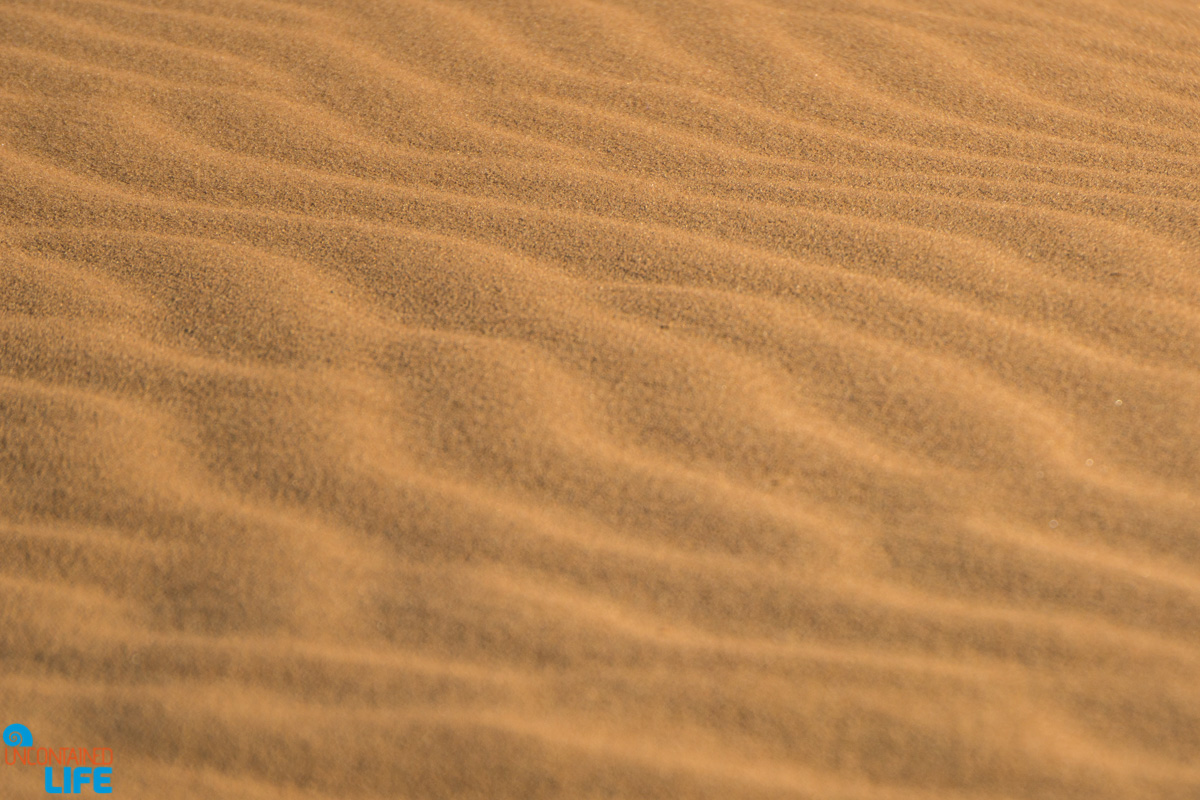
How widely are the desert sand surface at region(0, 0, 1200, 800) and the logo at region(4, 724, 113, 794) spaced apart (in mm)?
18

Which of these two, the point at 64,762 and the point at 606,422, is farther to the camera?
the point at 606,422

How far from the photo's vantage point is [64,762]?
1.29 meters

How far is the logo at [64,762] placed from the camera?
127 cm

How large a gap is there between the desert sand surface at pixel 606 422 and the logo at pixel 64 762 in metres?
0.02

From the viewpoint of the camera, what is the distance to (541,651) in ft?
4.44

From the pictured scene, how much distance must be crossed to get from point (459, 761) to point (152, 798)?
1.13 ft

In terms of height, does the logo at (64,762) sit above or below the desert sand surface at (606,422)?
below

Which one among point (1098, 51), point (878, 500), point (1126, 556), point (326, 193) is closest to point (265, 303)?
point (326, 193)

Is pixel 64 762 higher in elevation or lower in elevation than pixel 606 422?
lower

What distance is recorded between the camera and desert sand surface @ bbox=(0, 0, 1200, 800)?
1285mm

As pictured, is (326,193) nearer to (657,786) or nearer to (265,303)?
(265,303)

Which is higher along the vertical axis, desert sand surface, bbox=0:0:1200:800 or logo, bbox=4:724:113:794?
desert sand surface, bbox=0:0:1200:800

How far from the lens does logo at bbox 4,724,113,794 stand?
4.17ft

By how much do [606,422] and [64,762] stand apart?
81 cm
